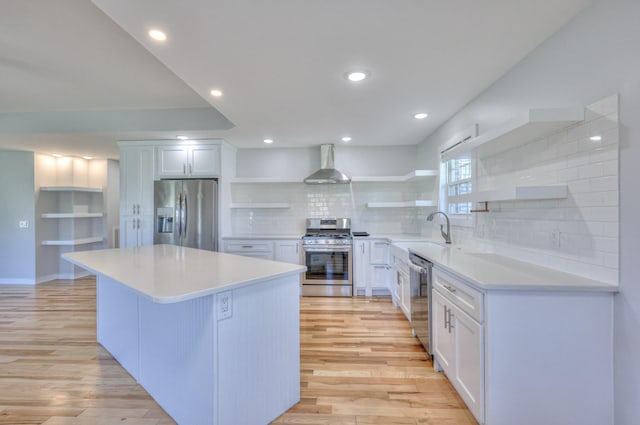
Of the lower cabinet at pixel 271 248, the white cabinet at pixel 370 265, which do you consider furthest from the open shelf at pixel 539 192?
the lower cabinet at pixel 271 248

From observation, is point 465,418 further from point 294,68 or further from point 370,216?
point 370,216

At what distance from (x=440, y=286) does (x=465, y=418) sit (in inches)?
31.5

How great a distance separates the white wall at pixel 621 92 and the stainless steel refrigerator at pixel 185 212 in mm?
3971

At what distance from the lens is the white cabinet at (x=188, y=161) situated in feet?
14.5

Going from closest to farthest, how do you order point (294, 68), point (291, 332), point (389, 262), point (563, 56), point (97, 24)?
point (563, 56) < point (291, 332) < point (97, 24) < point (294, 68) < point (389, 262)

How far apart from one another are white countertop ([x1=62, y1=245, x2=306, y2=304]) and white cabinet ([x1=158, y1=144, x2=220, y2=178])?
1.94m

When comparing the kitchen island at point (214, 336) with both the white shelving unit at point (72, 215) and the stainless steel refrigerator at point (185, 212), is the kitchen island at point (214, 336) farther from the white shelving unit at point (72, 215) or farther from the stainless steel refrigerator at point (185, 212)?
the white shelving unit at point (72, 215)

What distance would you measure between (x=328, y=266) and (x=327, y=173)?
4.62 ft

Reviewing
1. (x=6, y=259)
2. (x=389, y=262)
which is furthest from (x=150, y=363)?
(x=6, y=259)

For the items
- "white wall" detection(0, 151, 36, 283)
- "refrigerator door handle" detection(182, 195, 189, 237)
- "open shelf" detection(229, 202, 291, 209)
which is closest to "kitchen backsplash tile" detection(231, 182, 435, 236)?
"open shelf" detection(229, 202, 291, 209)

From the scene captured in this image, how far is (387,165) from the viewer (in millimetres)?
4992

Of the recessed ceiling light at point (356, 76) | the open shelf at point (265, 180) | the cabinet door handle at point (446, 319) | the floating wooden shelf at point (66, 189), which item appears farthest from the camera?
Answer: the floating wooden shelf at point (66, 189)

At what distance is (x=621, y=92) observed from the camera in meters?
1.45

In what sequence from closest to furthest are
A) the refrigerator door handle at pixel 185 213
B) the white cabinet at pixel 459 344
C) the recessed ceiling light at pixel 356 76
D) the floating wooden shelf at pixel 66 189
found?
the white cabinet at pixel 459 344 < the recessed ceiling light at pixel 356 76 < the refrigerator door handle at pixel 185 213 < the floating wooden shelf at pixel 66 189
